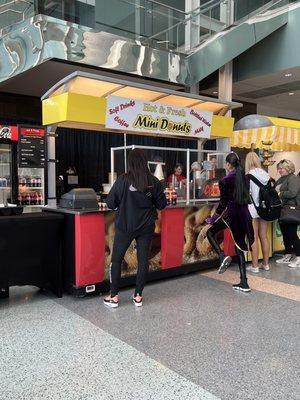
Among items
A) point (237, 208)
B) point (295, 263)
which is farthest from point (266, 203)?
point (295, 263)

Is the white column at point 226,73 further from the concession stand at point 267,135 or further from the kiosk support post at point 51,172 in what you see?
the kiosk support post at point 51,172

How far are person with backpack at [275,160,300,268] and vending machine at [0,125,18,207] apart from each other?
5.08 meters

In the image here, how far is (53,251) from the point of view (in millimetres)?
3816

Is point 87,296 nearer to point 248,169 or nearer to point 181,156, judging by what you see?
point 248,169

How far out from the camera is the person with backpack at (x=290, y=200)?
5.37 meters

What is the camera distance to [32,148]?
7.95 metres

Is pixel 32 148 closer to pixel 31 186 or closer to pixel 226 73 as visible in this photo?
pixel 31 186

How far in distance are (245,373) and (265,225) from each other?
2.88 m

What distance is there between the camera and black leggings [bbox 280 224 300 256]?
5.40 metres

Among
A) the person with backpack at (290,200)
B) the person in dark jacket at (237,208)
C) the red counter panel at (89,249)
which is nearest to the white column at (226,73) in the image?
the person with backpack at (290,200)

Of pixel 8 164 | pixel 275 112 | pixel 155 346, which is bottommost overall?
pixel 155 346

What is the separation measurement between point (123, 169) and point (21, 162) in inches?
134

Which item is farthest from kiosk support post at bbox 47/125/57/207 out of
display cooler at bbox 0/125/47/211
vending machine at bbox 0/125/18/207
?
vending machine at bbox 0/125/18/207

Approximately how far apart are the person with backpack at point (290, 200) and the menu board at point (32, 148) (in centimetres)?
479
